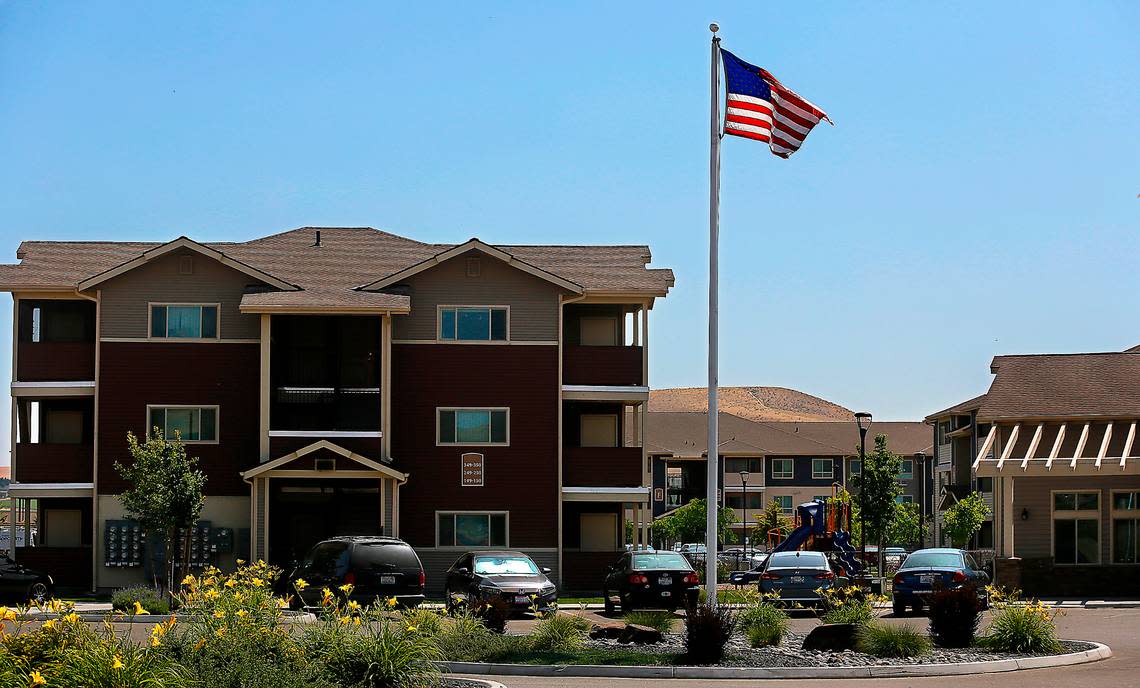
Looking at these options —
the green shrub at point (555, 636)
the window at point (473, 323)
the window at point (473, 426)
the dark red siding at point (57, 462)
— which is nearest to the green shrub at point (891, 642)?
the green shrub at point (555, 636)

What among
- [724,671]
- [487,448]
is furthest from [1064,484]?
[724,671]

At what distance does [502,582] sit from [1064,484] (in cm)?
1980

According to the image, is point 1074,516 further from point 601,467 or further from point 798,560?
point 798,560

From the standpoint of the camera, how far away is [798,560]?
3158cm

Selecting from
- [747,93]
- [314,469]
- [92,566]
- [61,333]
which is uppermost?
[747,93]

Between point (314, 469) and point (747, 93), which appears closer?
point (747, 93)

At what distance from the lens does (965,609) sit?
71.4 feet

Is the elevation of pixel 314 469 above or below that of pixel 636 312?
below

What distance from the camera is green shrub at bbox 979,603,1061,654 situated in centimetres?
2120

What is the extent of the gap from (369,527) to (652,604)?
11632 mm

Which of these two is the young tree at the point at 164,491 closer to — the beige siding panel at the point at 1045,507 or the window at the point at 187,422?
the window at the point at 187,422

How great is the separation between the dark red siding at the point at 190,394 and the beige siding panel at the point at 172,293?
1.63 feet

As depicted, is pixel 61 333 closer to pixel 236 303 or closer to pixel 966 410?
pixel 236 303

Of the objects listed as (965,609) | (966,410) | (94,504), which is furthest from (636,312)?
(966,410)
